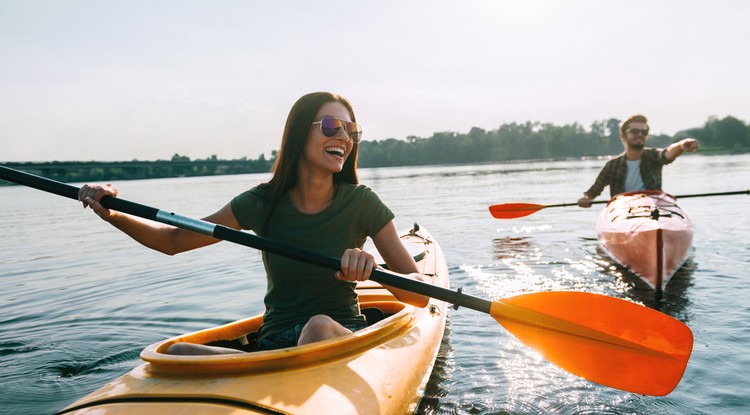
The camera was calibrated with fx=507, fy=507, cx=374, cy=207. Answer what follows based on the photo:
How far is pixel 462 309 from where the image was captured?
605 cm

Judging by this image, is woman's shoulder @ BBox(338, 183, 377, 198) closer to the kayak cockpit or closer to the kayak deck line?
the kayak cockpit

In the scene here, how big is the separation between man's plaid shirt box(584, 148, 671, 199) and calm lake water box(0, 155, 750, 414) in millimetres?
1175

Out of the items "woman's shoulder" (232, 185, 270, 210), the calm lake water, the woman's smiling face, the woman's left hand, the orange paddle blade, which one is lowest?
the calm lake water

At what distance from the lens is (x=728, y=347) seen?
14.3 ft

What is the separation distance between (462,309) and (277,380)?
406 centimetres

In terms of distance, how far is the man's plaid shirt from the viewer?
8.63 metres

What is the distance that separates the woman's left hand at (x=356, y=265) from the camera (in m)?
2.55

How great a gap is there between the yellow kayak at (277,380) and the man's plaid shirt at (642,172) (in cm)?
707

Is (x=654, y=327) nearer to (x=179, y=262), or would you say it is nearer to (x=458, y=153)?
(x=179, y=262)

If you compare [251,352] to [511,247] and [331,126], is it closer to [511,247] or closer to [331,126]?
[331,126]

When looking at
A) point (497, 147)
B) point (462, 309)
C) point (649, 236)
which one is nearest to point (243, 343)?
point (462, 309)

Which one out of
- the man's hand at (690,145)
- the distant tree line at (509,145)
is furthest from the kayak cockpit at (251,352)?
the distant tree line at (509,145)

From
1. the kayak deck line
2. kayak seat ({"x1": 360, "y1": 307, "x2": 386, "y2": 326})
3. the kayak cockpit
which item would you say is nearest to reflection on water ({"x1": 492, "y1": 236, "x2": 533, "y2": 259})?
kayak seat ({"x1": 360, "y1": 307, "x2": 386, "y2": 326})

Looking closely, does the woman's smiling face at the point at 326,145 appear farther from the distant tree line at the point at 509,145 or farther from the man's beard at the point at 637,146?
the distant tree line at the point at 509,145
